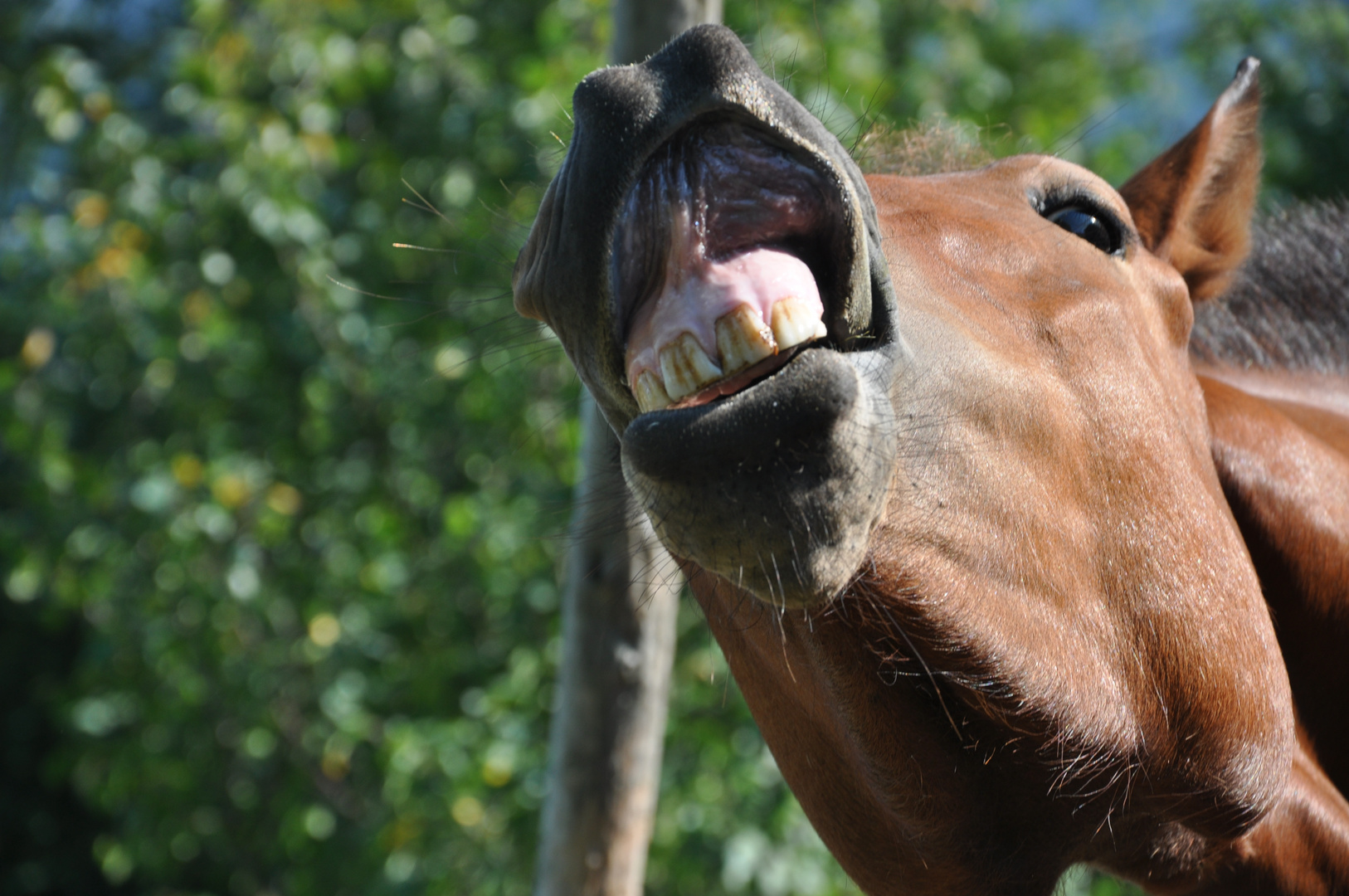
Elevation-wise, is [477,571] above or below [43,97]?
below

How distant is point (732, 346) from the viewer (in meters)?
1.06

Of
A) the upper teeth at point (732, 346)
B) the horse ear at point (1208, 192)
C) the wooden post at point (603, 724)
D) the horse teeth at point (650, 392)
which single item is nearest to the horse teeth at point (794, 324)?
the upper teeth at point (732, 346)

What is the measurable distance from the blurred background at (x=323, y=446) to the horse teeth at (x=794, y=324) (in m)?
3.09

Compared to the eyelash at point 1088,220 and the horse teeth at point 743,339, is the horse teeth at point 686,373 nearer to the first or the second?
the horse teeth at point 743,339

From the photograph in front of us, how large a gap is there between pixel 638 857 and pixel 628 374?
2093 mm

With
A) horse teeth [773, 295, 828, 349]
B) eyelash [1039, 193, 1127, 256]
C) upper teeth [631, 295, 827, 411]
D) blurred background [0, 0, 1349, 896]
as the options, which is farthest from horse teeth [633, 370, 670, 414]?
blurred background [0, 0, 1349, 896]

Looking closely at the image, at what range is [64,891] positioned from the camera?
764 cm

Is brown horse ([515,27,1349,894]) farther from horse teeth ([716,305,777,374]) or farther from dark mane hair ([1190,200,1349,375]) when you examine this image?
dark mane hair ([1190,200,1349,375])

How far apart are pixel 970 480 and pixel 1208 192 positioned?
1.18 meters

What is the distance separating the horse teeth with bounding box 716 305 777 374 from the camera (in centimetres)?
105

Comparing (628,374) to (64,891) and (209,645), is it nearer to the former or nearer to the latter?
(209,645)

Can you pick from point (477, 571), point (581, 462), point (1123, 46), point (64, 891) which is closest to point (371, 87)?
point (477, 571)

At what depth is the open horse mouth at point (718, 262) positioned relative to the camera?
3.50 ft

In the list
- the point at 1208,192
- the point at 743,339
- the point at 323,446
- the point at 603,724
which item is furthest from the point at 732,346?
the point at 323,446
